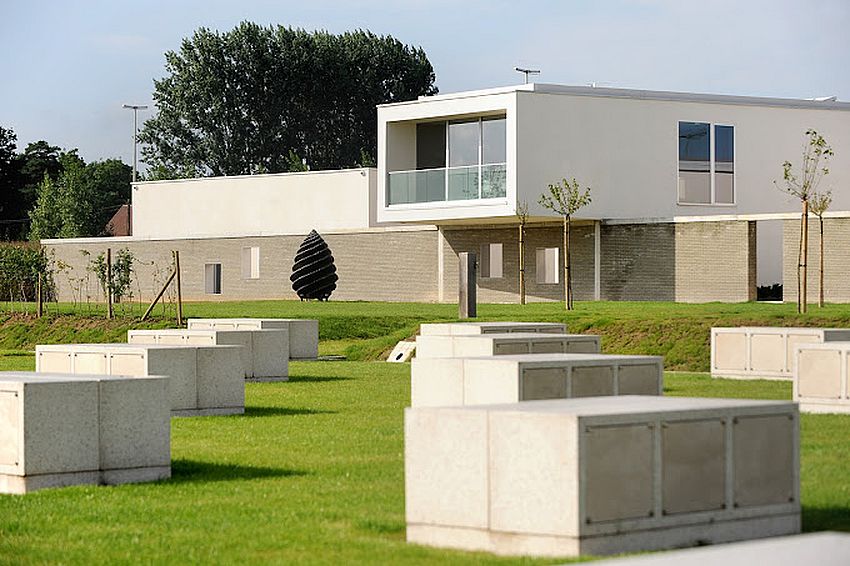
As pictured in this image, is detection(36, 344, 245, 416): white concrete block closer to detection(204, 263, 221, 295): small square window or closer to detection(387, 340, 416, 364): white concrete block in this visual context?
detection(387, 340, 416, 364): white concrete block

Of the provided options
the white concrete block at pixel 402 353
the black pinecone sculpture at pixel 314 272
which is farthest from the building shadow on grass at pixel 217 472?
the black pinecone sculpture at pixel 314 272

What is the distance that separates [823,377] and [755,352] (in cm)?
762

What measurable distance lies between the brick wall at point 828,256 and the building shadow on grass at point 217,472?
33567 millimetres

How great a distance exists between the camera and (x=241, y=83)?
4163 inches

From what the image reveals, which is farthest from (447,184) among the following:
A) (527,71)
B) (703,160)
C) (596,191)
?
(527,71)

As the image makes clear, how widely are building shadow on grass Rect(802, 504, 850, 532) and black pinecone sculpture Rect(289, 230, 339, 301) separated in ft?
170

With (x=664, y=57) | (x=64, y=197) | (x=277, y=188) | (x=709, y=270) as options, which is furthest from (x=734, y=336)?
(x=64, y=197)

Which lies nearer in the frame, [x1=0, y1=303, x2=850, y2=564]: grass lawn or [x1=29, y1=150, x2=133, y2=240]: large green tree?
[x1=0, y1=303, x2=850, y2=564]: grass lawn

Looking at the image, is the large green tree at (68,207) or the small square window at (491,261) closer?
the small square window at (491,261)

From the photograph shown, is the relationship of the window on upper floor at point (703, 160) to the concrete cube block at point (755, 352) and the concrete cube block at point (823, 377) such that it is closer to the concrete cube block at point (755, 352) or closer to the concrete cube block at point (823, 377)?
the concrete cube block at point (755, 352)

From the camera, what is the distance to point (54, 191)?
338 feet

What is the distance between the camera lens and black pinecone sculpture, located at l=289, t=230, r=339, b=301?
6481 cm

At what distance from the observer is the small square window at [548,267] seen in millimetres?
58969

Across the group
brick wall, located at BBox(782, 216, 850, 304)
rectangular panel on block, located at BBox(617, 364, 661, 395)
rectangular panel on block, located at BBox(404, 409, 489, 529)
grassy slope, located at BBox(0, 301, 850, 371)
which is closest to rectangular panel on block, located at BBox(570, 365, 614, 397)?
rectangular panel on block, located at BBox(617, 364, 661, 395)
